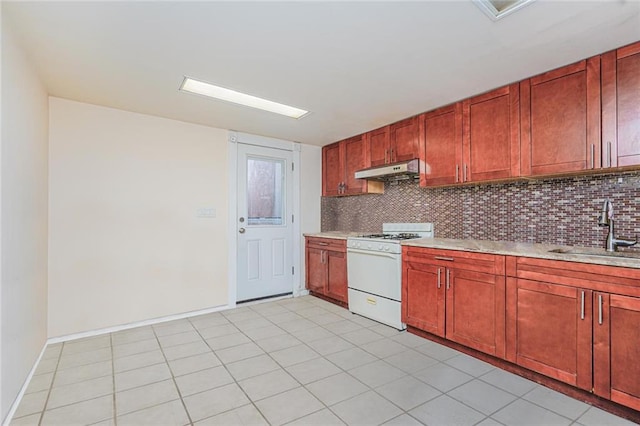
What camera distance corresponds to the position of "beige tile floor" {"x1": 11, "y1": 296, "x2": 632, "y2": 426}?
1772mm

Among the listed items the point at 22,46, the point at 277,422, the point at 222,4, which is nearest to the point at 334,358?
the point at 277,422

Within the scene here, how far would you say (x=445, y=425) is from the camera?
1.68 m

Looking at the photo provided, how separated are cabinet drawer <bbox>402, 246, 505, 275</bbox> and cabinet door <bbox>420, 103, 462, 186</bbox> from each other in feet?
2.41

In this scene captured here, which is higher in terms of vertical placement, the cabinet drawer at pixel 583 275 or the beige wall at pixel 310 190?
the beige wall at pixel 310 190

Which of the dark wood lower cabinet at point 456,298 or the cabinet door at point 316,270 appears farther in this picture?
the cabinet door at point 316,270

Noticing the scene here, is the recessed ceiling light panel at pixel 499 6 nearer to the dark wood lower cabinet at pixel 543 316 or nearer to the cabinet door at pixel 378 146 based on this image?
the dark wood lower cabinet at pixel 543 316

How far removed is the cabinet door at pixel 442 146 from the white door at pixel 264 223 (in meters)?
2.00

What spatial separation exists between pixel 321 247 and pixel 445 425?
270cm

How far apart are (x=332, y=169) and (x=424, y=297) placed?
7.88 feet

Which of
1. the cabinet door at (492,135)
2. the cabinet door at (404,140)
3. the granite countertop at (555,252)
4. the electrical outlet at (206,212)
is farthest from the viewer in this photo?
the electrical outlet at (206,212)

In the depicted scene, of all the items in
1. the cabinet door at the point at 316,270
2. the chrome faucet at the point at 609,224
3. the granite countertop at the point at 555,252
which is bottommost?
the cabinet door at the point at 316,270

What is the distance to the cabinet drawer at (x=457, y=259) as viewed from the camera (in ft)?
7.64

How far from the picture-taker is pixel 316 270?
4328 mm

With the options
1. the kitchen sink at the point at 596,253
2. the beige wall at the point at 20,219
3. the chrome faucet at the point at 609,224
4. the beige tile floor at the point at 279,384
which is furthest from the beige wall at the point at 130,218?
the chrome faucet at the point at 609,224
